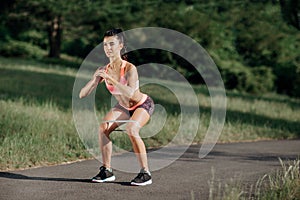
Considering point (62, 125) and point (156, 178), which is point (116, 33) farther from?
point (62, 125)

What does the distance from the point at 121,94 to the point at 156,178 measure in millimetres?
1576

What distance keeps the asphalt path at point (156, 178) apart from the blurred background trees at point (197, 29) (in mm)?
20416

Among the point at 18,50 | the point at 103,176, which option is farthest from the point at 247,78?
the point at 103,176

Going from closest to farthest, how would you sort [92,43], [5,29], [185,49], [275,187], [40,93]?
[275,187] → [40,93] → [185,49] → [92,43] → [5,29]

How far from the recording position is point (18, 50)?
47.3 metres

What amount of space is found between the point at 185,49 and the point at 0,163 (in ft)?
87.2

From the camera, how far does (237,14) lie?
3928 cm

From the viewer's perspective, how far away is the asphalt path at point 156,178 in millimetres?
7199

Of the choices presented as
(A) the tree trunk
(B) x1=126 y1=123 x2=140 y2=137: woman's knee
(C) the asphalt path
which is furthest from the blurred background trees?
(B) x1=126 y1=123 x2=140 y2=137: woman's knee

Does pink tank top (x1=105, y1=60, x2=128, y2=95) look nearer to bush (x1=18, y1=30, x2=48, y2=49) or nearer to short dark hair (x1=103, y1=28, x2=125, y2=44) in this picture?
short dark hair (x1=103, y1=28, x2=125, y2=44)

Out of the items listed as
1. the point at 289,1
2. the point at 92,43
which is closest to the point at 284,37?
the point at 92,43

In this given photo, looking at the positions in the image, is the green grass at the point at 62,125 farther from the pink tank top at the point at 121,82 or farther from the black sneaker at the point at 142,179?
the pink tank top at the point at 121,82

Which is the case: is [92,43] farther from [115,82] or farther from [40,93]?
[115,82]

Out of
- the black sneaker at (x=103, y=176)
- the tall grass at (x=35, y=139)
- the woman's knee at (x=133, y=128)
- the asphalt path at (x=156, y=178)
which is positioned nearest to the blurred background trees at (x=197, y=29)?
the tall grass at (x=35, y=139)
